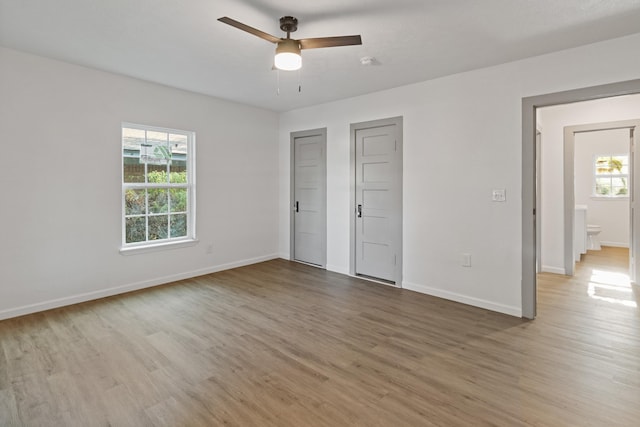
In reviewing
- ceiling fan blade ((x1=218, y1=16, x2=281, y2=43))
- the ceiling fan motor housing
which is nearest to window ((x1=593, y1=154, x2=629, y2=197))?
the ceiling fan motor housing

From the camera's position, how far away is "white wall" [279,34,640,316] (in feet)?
10.5

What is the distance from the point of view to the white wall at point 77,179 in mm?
3309

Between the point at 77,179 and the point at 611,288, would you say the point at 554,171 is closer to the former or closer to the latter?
the point at 611,288

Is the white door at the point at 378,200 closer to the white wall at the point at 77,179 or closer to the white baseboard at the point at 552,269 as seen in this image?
the white wall at the point at 77,179

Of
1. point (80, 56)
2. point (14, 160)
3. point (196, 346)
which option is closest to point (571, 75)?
point (196, 346)

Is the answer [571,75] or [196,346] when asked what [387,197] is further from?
[196,346]

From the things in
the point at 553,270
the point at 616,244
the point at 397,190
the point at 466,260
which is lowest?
the point at 553,270

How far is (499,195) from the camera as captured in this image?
3.57 m

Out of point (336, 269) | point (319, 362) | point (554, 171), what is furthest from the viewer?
point (336, 269)

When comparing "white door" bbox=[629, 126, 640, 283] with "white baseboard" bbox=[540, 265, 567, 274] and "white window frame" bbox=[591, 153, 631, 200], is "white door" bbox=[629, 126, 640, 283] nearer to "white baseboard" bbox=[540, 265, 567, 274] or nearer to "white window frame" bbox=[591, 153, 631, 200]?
"white baseboard" bbox=[540, 265, 567, 274]

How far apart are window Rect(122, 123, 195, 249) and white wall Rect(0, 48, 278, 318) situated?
137 millimetres

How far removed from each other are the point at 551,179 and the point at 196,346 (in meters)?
5.29

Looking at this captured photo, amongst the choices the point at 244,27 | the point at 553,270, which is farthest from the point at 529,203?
the point at 244,27

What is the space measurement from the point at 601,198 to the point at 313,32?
25.8 ft
